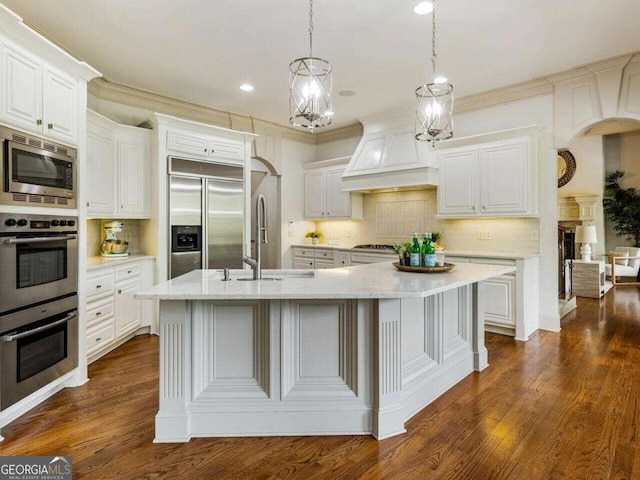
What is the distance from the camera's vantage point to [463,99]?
493cm

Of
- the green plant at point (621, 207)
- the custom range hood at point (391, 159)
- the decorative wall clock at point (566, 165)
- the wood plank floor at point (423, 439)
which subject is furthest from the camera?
the decorative wall clock at point (566, 165)

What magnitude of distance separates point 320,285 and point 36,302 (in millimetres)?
1952

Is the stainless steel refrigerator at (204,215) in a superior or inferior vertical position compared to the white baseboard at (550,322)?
superior

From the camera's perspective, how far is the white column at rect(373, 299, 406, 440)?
221 cm

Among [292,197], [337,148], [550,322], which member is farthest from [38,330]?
[337,148]

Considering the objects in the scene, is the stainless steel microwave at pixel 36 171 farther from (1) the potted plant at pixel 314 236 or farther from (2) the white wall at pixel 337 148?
(2) the white wall at pixel 337 148

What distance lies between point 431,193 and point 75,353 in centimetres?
462

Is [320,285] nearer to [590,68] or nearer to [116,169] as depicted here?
[116,169]

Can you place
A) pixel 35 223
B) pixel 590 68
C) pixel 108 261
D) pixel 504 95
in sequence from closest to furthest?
pixel 35 223 → pixel 108 261 → pixel 590 68 → pixel 504 95

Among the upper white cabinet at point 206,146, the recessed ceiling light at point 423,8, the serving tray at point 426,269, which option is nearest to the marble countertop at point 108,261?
the upper white cabinet at point 206,146

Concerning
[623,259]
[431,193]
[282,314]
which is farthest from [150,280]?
[623,259]

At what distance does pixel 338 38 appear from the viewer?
3436mm

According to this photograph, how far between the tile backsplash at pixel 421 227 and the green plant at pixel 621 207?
233 inches

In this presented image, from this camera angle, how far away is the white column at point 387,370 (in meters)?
2.21
